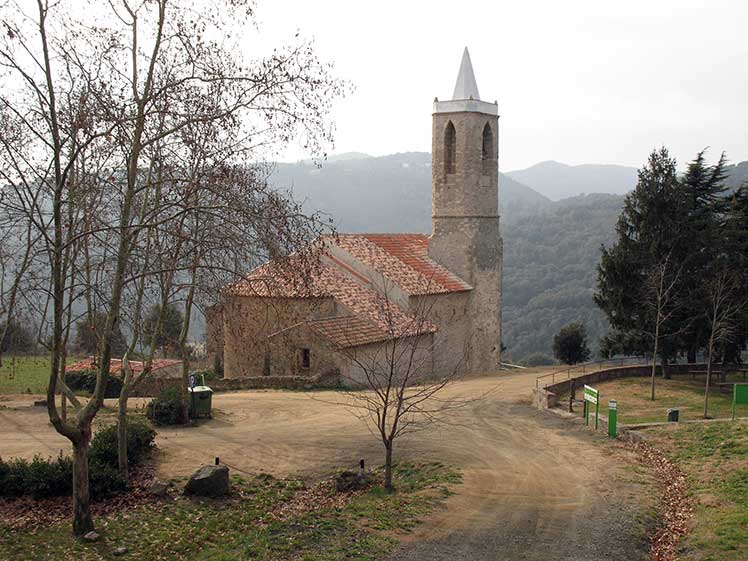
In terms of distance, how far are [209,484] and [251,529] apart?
1902 mm

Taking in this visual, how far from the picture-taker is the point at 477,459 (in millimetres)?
15961

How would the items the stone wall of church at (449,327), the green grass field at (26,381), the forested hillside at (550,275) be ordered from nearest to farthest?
the green grass field at (26,381), the stone wall of church at (449,327), the forested hillside at (550,275)

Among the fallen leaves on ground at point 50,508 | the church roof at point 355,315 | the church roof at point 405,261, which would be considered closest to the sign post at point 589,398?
the church roof at point 355,315

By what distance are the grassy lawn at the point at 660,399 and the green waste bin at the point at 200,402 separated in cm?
1039

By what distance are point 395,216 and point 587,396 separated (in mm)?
146835

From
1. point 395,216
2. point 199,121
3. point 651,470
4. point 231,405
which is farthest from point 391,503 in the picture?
point 395,216

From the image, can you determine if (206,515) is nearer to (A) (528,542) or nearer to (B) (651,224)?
(A) (528,542)

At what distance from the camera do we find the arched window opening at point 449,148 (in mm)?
33719

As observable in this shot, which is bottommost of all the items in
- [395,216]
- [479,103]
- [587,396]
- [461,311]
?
[587,396]

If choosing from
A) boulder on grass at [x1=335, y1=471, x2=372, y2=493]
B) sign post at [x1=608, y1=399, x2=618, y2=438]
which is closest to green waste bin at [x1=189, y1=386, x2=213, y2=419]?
boulder on grass at [x1=335, y1=471, x2=372, y2=493]

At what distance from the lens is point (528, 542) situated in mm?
11047

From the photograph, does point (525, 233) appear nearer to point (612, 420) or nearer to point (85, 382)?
point (85, 382)

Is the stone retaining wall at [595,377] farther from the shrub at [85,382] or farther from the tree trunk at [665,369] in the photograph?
the shrub at [85,382]

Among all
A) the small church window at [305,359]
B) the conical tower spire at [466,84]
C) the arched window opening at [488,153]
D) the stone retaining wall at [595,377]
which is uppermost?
the conical tower spire at [466,84]
